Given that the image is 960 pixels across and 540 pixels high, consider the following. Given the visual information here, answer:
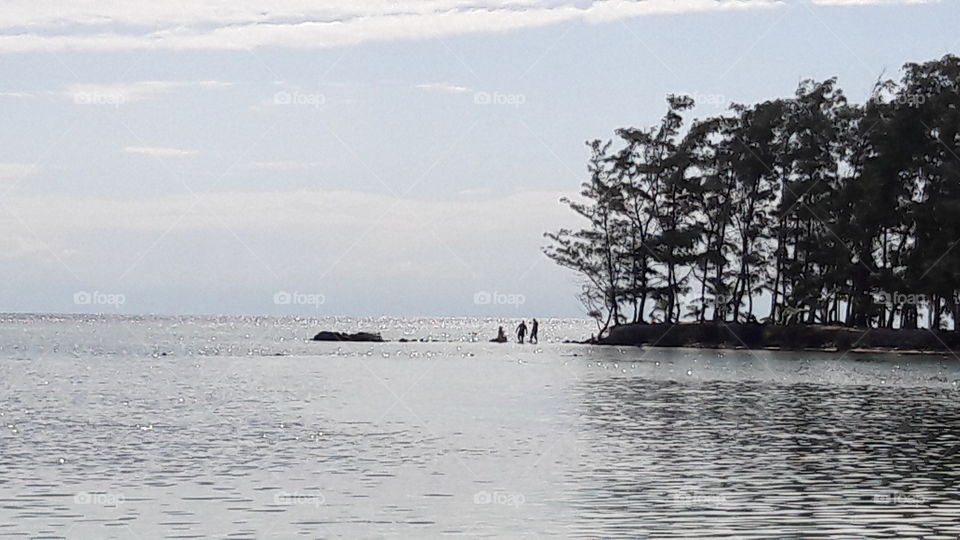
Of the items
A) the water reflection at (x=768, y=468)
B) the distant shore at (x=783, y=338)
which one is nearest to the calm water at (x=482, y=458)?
the water reflection at (x=768, y=468)

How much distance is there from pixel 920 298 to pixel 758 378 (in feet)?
97.3

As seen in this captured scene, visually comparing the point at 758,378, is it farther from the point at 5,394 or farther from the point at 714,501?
the point at 714,501

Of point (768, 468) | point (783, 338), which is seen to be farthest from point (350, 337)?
point (768, 468)

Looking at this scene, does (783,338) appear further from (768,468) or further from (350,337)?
(768,468)

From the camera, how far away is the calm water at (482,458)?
72.3 feet

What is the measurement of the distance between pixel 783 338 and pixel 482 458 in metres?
76.9

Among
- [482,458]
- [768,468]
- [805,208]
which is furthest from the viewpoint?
[805,208]

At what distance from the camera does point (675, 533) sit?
67.8ft

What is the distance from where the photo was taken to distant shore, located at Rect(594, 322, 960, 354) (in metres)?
94.9

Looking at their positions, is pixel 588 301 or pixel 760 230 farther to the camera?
pixel 588 301

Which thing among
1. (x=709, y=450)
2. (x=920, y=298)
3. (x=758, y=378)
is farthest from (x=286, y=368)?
(x=709, y=450)

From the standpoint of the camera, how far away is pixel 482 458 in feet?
103

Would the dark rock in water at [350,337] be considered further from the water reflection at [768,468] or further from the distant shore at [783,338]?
the water reflection at [768,468]

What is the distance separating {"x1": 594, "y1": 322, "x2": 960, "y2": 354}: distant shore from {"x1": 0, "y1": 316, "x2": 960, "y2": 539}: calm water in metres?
30.1
